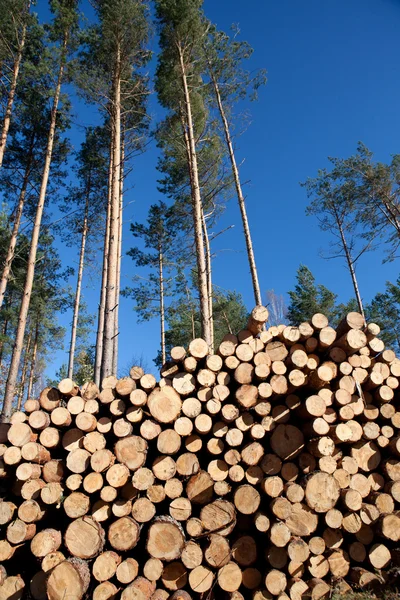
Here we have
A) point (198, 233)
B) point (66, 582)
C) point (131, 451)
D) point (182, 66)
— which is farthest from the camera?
point (182, 66)

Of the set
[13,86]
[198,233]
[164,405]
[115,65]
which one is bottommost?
[164,405]

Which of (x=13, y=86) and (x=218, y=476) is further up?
(x=13, y=86)

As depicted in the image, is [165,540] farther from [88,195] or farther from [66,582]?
[88,195]

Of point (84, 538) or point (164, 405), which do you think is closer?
point (84, 538)

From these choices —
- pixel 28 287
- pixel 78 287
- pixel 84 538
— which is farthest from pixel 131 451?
pixel 78 287

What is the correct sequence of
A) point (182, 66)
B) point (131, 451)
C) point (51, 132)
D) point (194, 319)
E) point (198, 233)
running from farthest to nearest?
point (194, 319), point (51, 132), point (182, 66), point (198, 233), point (131, 451)

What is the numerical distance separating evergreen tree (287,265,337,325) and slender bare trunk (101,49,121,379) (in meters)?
12.0

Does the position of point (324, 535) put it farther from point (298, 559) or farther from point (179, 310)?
point (179, 310)

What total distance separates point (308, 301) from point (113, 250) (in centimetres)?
1279

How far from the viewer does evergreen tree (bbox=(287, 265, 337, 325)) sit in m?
18.8

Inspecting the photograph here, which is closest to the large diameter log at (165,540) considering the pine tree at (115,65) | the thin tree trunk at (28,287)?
the pine tree at (115,65)

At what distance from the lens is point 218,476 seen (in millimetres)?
3629

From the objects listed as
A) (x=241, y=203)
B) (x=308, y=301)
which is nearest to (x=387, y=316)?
(x=308, y=301)

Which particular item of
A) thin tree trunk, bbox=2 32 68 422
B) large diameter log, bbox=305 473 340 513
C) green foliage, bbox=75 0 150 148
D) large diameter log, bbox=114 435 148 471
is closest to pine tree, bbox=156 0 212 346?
green foliage, bbox=75 0 150 148
